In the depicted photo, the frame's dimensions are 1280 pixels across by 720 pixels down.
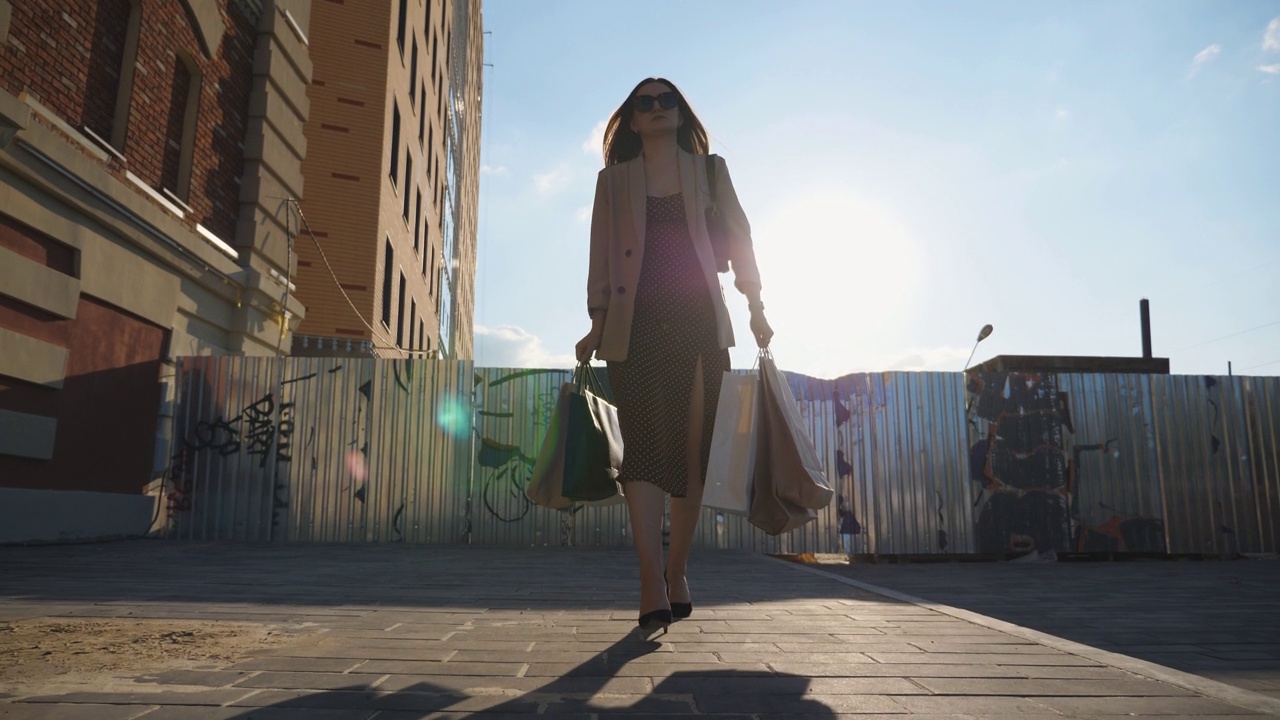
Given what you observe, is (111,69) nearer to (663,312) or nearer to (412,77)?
(663,312)

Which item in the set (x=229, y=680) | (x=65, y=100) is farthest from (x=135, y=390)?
(x=229, y=680)

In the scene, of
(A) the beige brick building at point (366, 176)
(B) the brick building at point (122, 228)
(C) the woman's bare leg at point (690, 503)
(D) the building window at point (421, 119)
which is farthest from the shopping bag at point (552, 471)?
(D) the building window at point (421, 119)

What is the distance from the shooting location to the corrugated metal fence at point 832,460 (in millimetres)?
9414

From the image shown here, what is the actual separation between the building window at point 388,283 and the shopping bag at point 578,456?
15.3 meters

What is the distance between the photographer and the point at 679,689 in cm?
219

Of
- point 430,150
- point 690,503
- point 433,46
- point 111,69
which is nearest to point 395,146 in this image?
point 430,150

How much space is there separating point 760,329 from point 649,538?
3.27 feet

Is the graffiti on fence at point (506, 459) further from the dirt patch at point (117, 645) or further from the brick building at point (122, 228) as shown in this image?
the dirt patch at point (117, 645)

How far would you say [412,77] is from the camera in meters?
20.8

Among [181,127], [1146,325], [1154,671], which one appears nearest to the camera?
[1154,671]

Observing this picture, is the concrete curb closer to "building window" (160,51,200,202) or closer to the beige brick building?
"building window" (160,51,200,202)

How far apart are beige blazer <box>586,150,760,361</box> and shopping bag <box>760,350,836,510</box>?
0.28 metres

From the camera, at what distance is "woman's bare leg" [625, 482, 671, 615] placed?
294 centimetres

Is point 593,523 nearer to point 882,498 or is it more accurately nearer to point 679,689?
point 882,498
